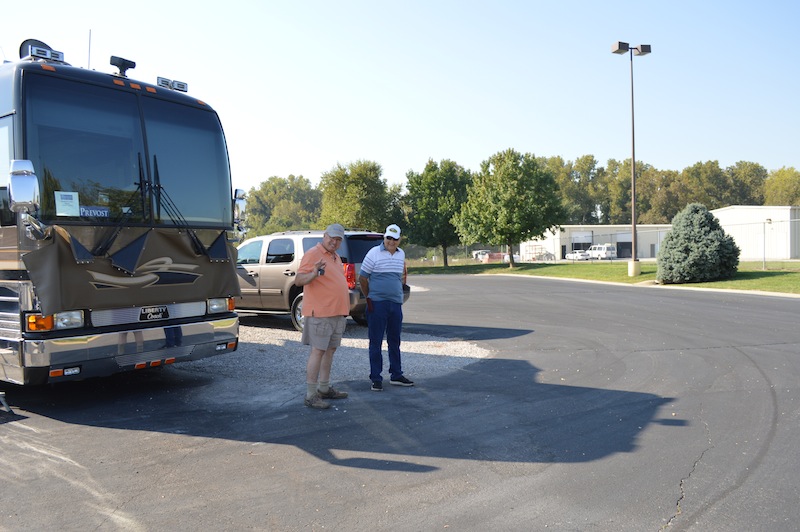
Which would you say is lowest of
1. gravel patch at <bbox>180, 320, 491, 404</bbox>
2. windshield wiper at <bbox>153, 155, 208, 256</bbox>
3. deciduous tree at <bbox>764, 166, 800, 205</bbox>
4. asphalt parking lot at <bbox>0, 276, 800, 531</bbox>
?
asphalt parking lot at <bbox>0, 276, 800, 531</bbox>

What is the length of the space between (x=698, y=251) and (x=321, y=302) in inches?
883

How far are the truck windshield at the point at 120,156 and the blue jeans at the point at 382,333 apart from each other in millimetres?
2112

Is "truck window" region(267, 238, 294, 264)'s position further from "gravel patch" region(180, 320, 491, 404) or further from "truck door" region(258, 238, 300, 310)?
"gravel patch" region(180, 320, 491, 404)

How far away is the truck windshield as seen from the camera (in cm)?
602

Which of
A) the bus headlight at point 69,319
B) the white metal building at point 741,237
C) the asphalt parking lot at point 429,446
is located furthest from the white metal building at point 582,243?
the bus headlight at point 69,319

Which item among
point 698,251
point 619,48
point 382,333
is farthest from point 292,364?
point 619,48

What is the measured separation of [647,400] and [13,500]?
585 centimetres

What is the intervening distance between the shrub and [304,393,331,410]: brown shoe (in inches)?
882

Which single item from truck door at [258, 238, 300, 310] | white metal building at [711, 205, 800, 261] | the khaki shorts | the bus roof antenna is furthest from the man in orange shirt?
white metal building at [711, 205, 800, 261]

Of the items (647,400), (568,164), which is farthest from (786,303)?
(568,164)

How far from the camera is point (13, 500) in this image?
4219 millimetres

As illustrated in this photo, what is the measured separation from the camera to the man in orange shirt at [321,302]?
646cm

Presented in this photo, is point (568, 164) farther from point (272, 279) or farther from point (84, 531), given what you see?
point (84, 531)

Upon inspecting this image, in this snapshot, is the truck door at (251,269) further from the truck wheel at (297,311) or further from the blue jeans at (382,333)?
the blue jeans at (382,333)
